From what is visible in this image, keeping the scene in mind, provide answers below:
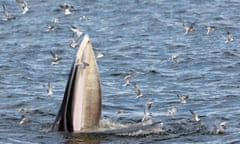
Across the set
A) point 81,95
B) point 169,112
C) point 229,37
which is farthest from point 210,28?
point 81,95

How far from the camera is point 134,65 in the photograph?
2750cm

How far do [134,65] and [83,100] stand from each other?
11.0 metres

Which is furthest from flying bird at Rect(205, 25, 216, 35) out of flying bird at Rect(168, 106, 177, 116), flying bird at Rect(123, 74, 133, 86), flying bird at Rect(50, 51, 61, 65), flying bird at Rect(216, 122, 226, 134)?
flying bird at Rect(216, 122, 226, 134)

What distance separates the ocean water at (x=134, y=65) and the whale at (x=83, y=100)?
0.20m

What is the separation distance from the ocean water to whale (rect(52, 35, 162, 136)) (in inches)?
7.7

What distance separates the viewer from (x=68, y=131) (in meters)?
16.7

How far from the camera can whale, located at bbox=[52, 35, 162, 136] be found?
54.2 feet

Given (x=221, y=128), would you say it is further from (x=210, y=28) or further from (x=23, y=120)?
(x=210, y=28)

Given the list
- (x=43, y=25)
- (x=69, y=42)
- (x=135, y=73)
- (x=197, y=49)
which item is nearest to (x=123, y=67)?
(x=135, y=73)

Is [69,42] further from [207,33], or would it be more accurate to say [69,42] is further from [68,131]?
[68,131]

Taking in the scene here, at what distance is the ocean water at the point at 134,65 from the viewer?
19.0 m

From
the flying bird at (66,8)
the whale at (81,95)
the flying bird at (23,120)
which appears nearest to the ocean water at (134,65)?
the flying bird at (23,120)

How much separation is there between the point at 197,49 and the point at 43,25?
27.1 ft

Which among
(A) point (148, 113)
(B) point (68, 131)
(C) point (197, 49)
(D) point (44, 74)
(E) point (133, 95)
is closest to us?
(B) point (68, 131)
